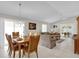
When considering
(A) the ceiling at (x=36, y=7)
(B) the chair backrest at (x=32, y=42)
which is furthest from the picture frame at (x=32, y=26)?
(B) the chair backrest at (x=32, y=42)

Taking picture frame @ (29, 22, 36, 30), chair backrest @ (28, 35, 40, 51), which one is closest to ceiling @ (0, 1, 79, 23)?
chair backrest @ (28, 35, 40, 51)

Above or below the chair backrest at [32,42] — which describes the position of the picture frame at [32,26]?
above

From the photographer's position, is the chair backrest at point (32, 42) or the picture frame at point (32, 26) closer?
the chair backrest at point (32, 42)

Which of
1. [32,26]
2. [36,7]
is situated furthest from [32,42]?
[32,26]

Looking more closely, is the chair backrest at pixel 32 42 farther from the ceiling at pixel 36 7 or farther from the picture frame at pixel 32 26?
the picture frame at pixel 32 26

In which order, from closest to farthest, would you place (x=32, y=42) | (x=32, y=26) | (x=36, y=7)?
1. (x=32, y=42)
2. (x=36, y=7)
3. (x=32, y=26)

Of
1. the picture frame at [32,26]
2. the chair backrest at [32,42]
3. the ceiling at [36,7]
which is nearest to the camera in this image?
the chair backrest at [32,42]

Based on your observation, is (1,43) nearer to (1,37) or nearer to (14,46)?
(1,37)

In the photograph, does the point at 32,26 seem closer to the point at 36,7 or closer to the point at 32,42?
the point at 36,7

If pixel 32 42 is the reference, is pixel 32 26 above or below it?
above

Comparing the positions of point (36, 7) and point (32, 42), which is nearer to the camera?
point (32, 42)

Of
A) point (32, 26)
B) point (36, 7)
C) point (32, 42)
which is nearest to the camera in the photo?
point (32, 42)

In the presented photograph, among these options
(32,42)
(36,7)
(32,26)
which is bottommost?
(32,42)

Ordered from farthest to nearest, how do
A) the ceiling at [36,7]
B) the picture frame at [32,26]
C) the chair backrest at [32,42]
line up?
the picture frame at [32,26]
the ceiling at [36,7]
the chair backrest at [32,42]
